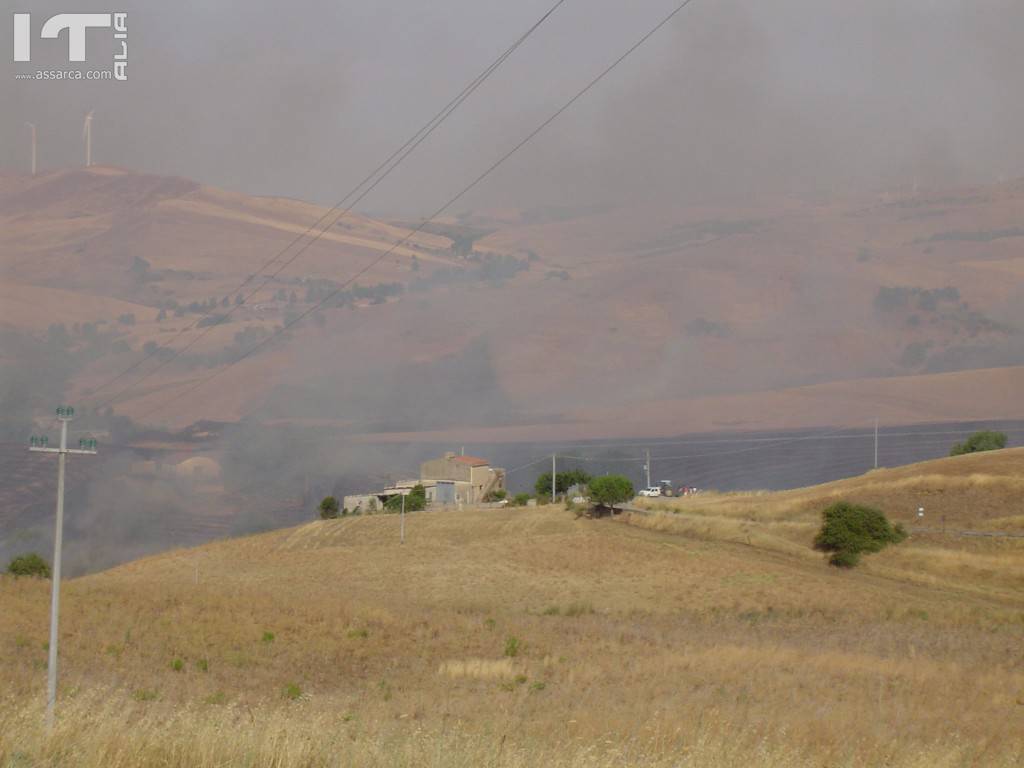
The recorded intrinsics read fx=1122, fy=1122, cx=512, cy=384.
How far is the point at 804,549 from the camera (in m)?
82.4

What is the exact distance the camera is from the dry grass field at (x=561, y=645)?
43.5 ft

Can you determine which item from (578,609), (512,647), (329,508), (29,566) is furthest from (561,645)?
(329,508)

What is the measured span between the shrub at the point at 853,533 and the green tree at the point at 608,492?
21.8 meters

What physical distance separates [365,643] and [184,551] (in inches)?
2542

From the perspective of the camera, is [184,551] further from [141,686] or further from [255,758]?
[255,758]

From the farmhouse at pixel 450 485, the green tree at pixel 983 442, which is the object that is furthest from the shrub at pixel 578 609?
the green tree at pixel 983 442

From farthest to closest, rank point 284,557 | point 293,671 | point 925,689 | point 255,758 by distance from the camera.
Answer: point 284,557 → point 293,671 → point 925,689 → point 255,758

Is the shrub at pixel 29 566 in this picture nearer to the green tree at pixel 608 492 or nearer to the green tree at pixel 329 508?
the green tree at pixel 608 492

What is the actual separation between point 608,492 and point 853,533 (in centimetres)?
2534

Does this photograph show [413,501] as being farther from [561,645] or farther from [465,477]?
[561,645]

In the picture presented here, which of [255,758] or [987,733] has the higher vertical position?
[255,758]

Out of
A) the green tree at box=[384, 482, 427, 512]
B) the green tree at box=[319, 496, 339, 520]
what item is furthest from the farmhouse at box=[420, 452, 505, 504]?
the green tree at box=[319, 496, 339, 520]

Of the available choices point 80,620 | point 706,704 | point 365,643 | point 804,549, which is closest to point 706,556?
point 804,549

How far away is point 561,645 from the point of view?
42375 mm
